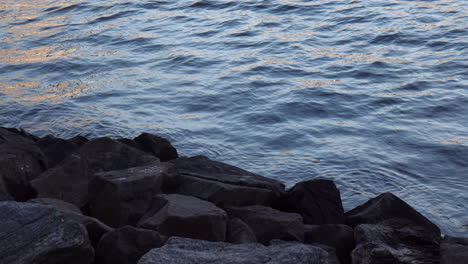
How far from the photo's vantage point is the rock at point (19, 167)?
466 centimetres

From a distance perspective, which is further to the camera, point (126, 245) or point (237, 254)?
point (126, 245)

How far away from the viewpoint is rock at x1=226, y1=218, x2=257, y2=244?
396 centimetres

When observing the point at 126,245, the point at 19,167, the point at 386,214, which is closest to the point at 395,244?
the point at 386,214

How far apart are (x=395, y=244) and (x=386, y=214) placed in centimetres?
59

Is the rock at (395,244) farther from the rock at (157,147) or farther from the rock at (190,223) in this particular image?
the rock at (157,147)

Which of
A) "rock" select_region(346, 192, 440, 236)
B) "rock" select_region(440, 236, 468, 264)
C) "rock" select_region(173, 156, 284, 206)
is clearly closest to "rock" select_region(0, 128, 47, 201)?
"rock" select_region(173, 156, 284, 206)

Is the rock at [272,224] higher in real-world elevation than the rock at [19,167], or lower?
lower

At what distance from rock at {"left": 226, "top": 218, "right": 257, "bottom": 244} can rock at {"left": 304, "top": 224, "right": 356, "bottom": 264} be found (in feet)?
1.29

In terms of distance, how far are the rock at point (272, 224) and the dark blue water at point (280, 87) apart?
1.28m

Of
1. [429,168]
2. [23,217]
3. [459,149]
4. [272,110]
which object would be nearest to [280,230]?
[23,217]

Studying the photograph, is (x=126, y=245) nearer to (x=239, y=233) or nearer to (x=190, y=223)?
(x=190, y=223)

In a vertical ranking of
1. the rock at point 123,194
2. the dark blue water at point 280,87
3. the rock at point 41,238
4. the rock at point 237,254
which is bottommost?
the dark blue water at point 280,87

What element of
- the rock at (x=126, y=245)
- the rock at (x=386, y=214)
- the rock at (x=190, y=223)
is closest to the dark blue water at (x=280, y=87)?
the rock at (x=386, y=214)

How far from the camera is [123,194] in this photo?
4418 mm
